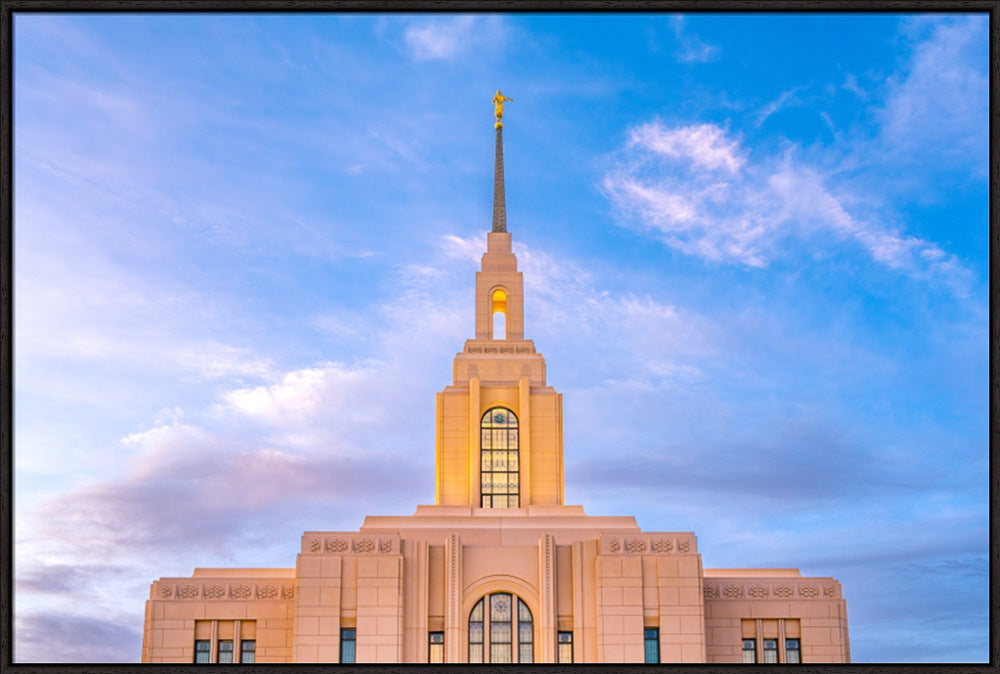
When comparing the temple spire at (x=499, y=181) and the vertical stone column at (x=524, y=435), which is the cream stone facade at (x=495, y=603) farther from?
the temple spire at (x=499, y=181)

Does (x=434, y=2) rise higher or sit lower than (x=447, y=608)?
higher

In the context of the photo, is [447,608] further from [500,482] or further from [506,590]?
[500,482]

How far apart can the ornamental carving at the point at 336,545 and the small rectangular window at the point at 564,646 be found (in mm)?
7810

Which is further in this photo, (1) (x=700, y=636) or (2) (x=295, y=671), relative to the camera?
(1) (x=700, y=636)

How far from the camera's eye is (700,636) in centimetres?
3725

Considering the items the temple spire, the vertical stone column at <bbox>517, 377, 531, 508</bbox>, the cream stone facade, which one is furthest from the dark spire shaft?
the cream stone facade

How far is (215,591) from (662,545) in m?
15.5

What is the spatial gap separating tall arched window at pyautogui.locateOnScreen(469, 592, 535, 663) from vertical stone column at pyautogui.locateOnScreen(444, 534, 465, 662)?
622 mm

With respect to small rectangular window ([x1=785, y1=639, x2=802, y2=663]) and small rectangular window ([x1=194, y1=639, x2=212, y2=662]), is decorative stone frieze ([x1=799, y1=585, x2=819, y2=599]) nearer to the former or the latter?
small rectangular window ([x1=785, y1=639, x2=802, y2=663])

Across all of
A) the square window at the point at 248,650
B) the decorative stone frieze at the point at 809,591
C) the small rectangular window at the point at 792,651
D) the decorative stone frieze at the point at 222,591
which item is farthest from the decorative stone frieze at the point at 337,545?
the decorative stone frieze at the point at 809,591

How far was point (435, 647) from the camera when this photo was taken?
37.5 m

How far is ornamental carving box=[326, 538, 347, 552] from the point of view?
38312 mm
